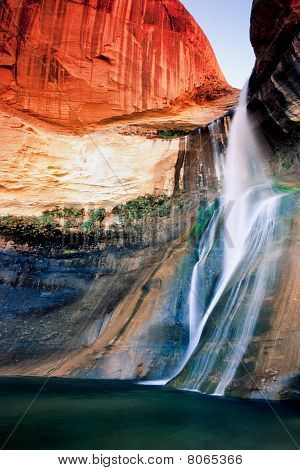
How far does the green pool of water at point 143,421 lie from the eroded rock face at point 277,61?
43.3 feet

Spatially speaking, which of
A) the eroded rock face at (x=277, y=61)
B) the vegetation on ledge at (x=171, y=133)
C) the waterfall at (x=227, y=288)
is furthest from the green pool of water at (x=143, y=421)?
the vegetation on ledge at (x=171, y=133)

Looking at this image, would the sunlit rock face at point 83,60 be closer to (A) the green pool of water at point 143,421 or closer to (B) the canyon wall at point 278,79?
(B) the canyon wall at point 278,79

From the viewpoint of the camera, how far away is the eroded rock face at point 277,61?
1666cm

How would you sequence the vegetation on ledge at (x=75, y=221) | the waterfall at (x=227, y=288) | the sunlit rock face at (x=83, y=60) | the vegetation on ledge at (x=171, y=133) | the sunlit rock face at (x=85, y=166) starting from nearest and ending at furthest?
the waterfall at (x=227, y=288)
the vegetation on ledge at (x=75, y=221)
the sunlit rock face at (x=85, y=166)
the vegetation on ledge at (x=171, y=133)
the sunlit rock face at (x=83, y=60)

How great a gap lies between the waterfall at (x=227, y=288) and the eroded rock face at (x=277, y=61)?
4.42m

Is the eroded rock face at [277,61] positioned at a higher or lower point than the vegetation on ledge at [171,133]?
higher

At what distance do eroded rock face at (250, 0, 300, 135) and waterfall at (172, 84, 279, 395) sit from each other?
4.42 meters

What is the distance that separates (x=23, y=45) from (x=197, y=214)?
16.3 metres

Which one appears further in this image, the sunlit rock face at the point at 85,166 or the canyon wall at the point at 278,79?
the sunlit rock face at the point at 85,166

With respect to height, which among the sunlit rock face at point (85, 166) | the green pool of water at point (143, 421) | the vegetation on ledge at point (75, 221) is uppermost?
the sunlit rock face at point (85, 166)

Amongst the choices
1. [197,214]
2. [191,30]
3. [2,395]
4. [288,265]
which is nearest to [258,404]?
[288,265]

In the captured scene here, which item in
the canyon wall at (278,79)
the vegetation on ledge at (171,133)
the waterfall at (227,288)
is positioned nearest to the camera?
the waterfall at (227,288)

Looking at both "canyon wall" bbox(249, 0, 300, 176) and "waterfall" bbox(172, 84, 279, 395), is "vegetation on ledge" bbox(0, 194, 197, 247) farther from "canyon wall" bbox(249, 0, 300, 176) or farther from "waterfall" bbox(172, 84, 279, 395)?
"canyon wall" bbox(249, 0, 300, 176)

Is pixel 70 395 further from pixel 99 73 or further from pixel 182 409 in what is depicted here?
pixel 99 73
